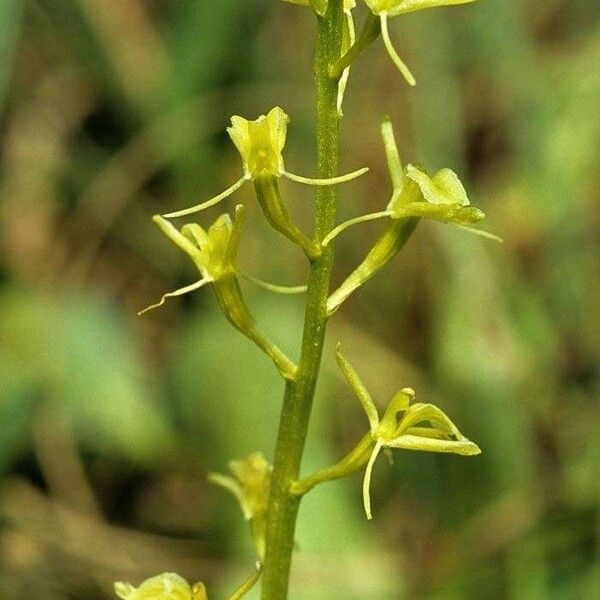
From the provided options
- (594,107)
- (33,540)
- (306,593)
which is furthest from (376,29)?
(594,107)

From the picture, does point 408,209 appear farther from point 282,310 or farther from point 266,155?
point 282,310

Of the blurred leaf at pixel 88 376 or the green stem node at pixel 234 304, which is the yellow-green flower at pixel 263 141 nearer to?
the green stem node at pixel 234 304

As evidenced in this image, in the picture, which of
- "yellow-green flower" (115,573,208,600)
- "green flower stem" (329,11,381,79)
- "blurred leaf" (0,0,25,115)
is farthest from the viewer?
"blurred leaf" (0,0,25,115)

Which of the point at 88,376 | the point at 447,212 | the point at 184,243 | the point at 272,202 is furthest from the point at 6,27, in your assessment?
the point at 447,212

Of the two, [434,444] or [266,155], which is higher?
[266,155]

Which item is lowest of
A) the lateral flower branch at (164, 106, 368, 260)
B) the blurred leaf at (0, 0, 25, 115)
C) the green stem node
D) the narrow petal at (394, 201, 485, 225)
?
the green stem node

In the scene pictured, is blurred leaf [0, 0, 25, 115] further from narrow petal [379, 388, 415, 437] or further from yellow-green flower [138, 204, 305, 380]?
narrow petal [379, 388, 415, 437]

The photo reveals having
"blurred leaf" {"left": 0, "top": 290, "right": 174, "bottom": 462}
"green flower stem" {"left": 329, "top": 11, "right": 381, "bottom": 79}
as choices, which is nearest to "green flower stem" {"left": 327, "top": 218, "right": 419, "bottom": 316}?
"green flower stem" {"left": 329, "top": 11, "right": 381, "bottom": 79}
